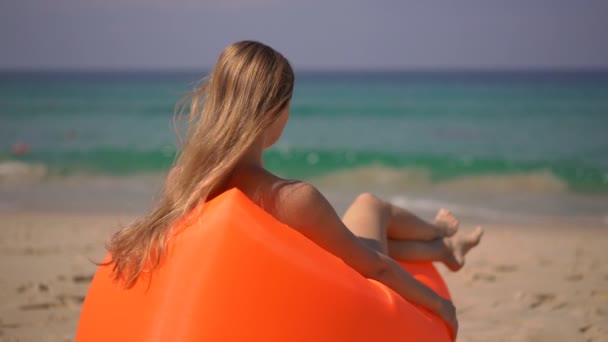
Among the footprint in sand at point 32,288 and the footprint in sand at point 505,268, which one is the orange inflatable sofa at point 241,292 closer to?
the footprint in sand at point 32,288

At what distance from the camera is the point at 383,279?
89.1 inches

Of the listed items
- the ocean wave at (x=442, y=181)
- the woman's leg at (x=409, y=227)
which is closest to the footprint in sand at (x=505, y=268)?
the woman's leg at (x=409, y=227)

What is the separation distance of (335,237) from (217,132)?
0.50m

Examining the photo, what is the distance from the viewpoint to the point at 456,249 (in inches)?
129

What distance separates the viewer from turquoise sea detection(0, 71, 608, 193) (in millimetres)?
11539

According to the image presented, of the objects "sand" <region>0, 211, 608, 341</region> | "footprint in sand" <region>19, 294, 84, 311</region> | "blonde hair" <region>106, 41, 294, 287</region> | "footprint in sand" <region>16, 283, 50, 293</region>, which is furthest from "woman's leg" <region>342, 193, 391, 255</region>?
"footprint in sand" <region>16, 283, 50, 293</region>

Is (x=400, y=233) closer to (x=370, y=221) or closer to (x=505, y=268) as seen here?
(x=370, y=221)

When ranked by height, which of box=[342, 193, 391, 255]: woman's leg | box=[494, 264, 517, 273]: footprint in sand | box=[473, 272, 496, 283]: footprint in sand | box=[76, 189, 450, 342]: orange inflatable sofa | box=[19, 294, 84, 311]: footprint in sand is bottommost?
box=[19, 294, 84, 311]: footprint in sand

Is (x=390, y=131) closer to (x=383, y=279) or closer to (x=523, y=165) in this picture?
(x=523, y=165)

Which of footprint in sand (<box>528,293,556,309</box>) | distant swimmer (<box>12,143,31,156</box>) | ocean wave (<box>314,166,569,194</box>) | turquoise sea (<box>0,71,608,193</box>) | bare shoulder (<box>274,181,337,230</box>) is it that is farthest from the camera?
distant swimmer (<box>12,143,31,156</box>)

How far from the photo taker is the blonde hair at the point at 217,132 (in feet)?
6.35

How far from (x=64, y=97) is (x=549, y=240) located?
24.8 m

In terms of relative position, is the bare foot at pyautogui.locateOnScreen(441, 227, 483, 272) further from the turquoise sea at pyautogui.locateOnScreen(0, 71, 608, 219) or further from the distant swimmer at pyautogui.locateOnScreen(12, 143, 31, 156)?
the distant swimmer at pyautogui.locateOnScreen(12, 143, 31, 156)

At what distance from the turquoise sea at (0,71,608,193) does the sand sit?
393 cm
